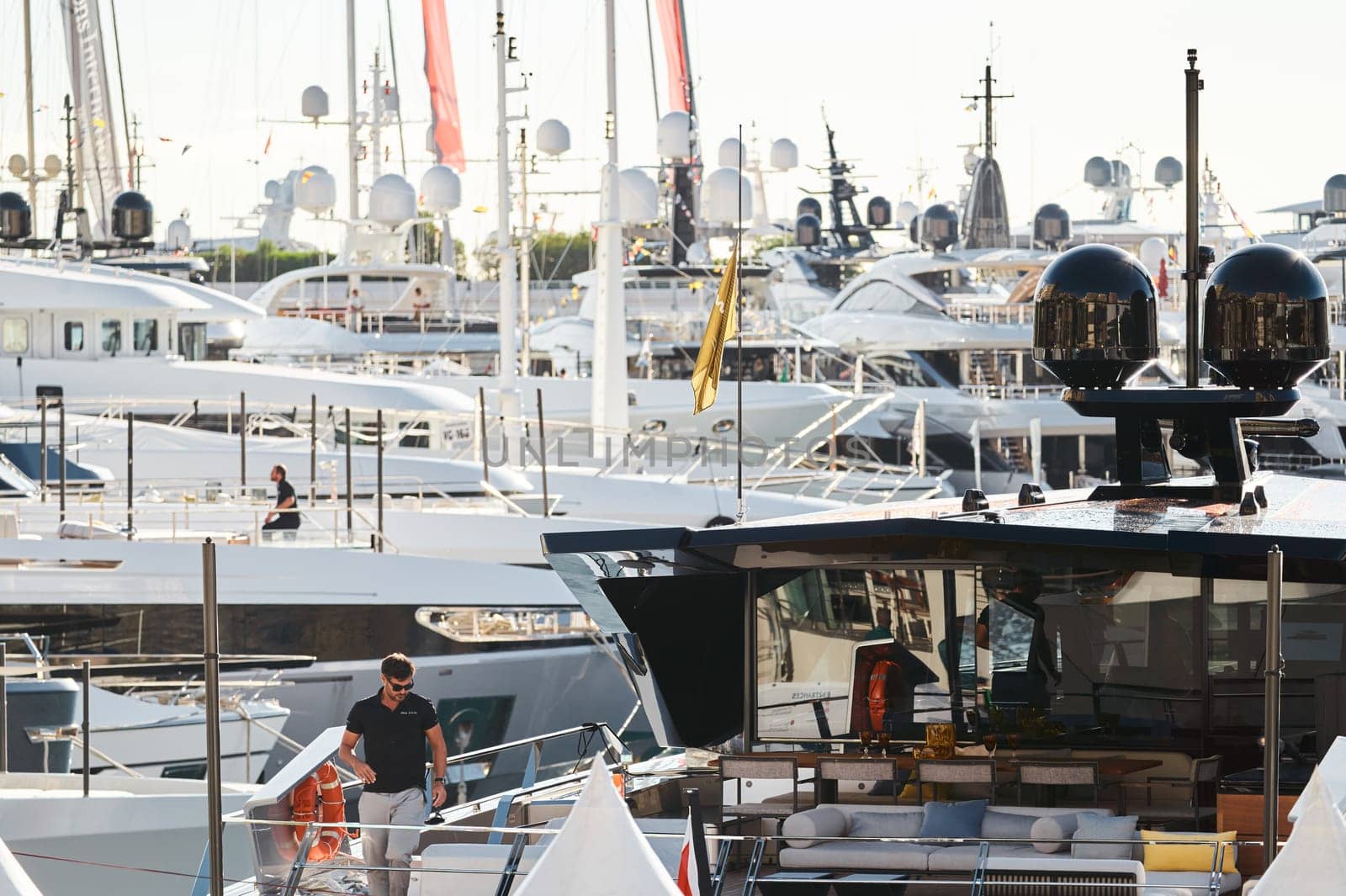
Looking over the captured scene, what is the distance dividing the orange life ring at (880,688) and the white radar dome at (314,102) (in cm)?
3625

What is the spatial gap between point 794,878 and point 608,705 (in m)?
12.8

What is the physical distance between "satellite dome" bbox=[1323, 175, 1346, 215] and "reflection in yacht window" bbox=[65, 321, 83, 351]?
1299 inches

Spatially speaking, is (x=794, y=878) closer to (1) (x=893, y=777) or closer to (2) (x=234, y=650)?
(1) (x=893, y=777)

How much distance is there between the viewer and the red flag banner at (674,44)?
133 ft

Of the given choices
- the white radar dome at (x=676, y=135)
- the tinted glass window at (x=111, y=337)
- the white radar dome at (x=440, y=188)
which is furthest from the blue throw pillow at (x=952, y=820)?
the white radar dome at (x=440, y=188)

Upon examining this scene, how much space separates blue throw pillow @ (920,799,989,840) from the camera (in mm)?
7863

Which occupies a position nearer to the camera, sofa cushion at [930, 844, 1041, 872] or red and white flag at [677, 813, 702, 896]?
red and white flag at [677, 813, 702, 896]

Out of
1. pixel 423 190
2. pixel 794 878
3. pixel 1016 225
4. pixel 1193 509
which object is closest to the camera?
pixel 794 878

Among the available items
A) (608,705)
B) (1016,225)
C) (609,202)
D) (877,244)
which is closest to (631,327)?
(877,244)

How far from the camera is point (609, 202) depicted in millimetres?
26359

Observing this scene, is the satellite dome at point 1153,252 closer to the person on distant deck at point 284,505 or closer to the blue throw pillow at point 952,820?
the person on distant deck at point 284,505

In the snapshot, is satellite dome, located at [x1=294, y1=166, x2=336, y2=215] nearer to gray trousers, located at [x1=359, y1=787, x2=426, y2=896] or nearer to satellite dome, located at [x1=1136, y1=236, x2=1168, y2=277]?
satellite dome, located at [x1=1136, y1=236, x2=1168, y2=277]

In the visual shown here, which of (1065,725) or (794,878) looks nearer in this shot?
(794,878)

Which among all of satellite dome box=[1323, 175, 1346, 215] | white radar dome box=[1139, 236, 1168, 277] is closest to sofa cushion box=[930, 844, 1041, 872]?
white radar dome box=[1139, 236, 1168, 277]
